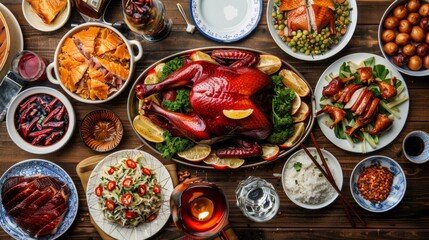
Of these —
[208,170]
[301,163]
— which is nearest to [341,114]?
[301,163]

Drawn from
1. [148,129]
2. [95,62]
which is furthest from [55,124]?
[148,129]

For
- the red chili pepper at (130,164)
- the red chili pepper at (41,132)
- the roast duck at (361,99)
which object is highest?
the roast duck at (361,99)

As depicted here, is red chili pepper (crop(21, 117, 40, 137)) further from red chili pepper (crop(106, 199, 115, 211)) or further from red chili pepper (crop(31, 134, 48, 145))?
red chili pepper (crop(106, 199, 115, 211))

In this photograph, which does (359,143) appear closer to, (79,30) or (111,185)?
(111,185)

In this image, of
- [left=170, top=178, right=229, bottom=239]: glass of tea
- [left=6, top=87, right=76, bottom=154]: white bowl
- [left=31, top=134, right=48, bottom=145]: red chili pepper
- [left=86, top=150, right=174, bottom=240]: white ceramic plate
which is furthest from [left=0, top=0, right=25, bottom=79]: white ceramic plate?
[left=170, top=178, right=229, bottom=239]: glass of tea

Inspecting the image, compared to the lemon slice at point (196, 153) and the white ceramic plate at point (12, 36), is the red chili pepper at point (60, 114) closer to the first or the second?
the white ceramic plate at point (12, 36)

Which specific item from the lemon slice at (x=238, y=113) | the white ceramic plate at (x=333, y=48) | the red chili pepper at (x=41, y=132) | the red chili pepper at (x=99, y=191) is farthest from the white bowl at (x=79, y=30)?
the white ceramic plate at (x=333, y=48)
